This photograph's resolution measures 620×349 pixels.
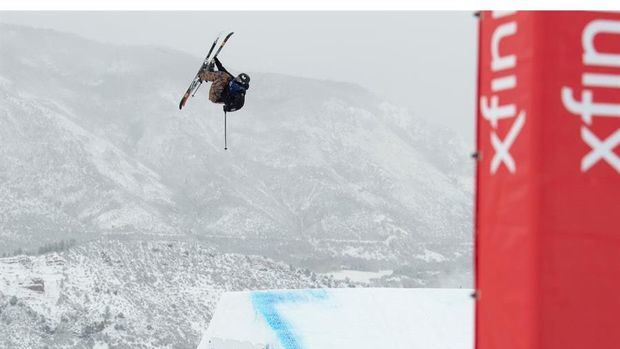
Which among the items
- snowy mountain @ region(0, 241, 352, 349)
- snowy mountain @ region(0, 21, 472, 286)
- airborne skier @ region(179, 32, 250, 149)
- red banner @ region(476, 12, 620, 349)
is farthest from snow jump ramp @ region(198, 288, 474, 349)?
snowy mountain @ region(0, 21, 472, 286)

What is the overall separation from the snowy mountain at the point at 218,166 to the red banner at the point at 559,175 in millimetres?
64127

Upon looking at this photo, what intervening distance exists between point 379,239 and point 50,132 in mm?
37354

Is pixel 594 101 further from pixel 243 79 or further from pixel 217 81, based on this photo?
pixel 217 81

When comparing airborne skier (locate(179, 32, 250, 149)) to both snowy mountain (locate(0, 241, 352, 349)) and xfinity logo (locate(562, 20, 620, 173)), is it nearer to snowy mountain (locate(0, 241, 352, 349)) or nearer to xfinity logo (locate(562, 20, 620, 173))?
xfinity logo (locate(562, 20, 620, 173))

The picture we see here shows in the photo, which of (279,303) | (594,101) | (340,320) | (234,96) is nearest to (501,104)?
(594,101)

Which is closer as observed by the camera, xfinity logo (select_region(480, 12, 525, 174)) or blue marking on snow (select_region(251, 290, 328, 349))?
xfinity logo (select_region(480, 12, 525, 174))

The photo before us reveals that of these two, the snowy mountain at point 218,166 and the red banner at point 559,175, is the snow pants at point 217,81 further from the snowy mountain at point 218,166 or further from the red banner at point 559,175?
the snowy mountain at point 218,166

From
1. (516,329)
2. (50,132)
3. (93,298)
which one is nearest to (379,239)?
(93,298)

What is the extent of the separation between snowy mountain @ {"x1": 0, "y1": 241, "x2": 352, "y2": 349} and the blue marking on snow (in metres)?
32.3

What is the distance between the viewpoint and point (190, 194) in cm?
8400

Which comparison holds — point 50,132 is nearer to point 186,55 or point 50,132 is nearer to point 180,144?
point 180,144

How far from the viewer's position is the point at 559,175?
3.23 meters

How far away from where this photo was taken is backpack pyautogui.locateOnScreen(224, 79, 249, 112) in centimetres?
2061

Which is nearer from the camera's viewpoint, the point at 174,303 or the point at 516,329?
the point at 516,329
